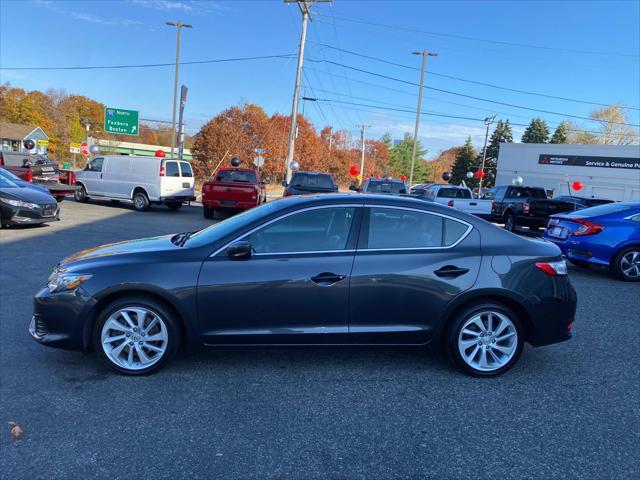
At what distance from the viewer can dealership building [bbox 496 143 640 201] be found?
3781 cm

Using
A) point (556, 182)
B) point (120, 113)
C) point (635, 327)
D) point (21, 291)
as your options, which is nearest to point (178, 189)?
point (21, 291)

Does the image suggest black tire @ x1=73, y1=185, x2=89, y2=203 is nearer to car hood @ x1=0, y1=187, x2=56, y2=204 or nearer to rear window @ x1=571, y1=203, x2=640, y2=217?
car hood @ x1=0, y1=187, x2=56, y2=204

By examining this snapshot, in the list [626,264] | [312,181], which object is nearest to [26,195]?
[312,181]

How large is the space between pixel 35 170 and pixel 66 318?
1691 centimetres

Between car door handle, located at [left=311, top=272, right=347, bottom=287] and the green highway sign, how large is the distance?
113ft

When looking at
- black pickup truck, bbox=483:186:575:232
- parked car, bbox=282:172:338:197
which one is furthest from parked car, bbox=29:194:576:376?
black pickup truck, bbox=483:186:575:232

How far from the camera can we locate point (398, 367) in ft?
13.9

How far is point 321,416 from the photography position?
335 cm

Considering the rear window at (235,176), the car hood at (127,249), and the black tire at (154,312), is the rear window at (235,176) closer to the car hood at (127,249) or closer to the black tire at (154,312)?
the car hood at (127,249)

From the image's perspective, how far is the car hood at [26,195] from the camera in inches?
437

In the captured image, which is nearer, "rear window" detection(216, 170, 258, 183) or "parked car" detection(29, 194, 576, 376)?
"parked car" detection(29, 194, 576, 376)

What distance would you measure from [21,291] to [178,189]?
12249 millimetres

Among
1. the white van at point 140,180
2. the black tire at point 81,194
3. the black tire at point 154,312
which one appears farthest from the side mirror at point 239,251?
the black tire at point 81,194

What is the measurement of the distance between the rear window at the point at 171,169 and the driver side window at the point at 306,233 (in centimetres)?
1480
